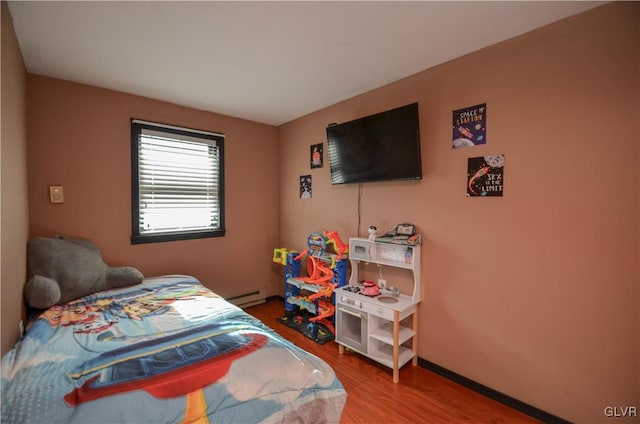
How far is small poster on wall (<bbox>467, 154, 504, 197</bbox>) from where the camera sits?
193 cm

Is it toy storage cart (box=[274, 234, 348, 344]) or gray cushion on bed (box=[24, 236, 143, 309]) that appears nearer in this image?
gray cushion on bed (box=[24, 236, 143, 309])

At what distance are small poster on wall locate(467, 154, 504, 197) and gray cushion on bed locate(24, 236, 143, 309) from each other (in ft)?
9.68

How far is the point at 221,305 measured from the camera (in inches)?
78.9

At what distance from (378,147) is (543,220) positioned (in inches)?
51.4

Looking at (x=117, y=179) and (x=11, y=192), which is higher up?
(x=117, y=179)

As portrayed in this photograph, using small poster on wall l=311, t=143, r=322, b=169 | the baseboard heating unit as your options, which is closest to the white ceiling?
small poster on wall l=311, t=143, r=322, b=169

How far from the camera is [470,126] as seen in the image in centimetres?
206

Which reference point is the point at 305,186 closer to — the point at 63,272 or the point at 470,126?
the point at 470,126

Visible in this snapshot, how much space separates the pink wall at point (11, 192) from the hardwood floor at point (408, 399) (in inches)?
78.1

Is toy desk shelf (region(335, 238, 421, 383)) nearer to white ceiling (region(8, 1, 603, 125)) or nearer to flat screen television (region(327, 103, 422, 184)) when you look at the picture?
flat screen television (region(327, 103, 422, 184))

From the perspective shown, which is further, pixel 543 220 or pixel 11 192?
pixel 543 220

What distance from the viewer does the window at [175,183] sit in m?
2.82

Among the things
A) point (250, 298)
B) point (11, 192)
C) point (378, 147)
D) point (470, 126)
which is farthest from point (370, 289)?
point (11, 192)

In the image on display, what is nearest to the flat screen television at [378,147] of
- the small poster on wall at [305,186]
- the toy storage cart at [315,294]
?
the small poster on wall at [305,186]
